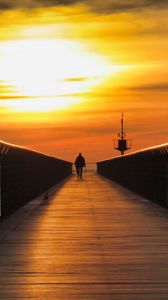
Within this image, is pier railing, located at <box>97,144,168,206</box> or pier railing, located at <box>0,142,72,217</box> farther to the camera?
pier railing, located at <box>97,144,168,206</box>

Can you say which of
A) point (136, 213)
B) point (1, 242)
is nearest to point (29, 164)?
point (136, 213)

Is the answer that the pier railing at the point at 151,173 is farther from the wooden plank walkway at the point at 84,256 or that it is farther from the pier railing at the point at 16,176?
the pier railing at the point at 16,176

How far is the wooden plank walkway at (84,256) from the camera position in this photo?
318 inches

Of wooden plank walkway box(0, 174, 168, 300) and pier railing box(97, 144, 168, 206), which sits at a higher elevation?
pier railing box(97, 144, 168, 206)

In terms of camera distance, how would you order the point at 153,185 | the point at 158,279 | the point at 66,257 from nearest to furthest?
1. the point at 158,279
2. the point at 66,257
3. the point at 153,185

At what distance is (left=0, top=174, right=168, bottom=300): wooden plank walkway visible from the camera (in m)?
8.08

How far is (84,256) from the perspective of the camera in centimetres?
1075

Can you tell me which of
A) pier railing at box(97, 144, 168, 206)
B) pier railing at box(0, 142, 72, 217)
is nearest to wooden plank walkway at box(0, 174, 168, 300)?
pier railing at box(0, 142, 72, 217)

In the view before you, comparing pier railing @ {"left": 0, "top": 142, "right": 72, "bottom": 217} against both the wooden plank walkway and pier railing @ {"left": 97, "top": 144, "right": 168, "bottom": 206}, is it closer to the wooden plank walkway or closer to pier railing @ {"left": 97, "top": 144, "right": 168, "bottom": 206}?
the wooden plank walkway

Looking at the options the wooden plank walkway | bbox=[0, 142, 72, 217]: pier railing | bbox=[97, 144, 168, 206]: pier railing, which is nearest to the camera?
the wooden plank walkway

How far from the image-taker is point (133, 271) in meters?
9.27

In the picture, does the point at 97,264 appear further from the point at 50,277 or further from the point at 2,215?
the point at 2,215

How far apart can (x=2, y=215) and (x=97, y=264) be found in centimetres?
641

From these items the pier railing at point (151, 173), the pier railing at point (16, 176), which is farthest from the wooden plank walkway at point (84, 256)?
the pier railing at point (151, 173)
